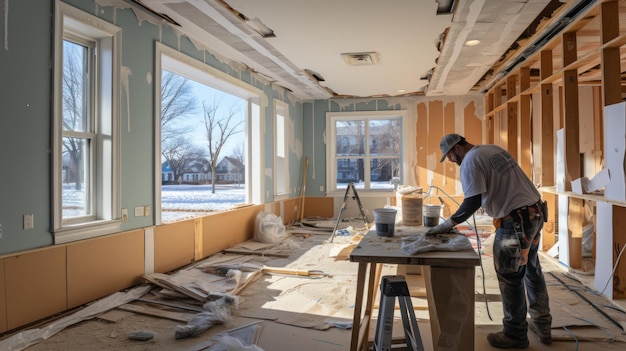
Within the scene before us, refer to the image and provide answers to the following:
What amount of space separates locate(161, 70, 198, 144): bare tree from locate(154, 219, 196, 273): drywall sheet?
5406 mm

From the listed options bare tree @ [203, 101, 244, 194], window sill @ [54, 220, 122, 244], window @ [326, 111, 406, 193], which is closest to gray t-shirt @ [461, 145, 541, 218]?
window sill @ [54, 220, 122, 244]

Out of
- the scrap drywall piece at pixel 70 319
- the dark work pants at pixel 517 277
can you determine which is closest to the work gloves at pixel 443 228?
the dark work pants at pixel 517 277

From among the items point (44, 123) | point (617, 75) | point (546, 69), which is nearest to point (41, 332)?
point (44, 123)

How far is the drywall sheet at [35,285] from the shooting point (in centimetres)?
278

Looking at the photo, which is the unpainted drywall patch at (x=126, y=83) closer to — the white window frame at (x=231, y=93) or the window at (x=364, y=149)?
the white window frame at (x=231, y=93)

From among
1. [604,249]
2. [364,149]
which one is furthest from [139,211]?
[364,149]

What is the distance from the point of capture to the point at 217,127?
1159 centimetres

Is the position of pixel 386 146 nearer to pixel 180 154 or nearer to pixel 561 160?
pixel 561 160

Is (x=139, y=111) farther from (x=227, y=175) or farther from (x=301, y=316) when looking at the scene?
(x=227, y=175)

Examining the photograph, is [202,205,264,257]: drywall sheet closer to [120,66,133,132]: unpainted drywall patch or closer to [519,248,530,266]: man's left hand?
[120,66,133,132]: unpainted drywall patch

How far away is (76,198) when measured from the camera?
351 centimetres

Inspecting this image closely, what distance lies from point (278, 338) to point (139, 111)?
105 inches

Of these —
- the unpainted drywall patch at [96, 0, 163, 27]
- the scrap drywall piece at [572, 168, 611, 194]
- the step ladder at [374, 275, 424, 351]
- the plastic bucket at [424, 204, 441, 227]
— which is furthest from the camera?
the unpainted drywall patch at [96, 0, 163, 27]

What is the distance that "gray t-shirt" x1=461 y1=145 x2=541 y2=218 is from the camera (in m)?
2.41
